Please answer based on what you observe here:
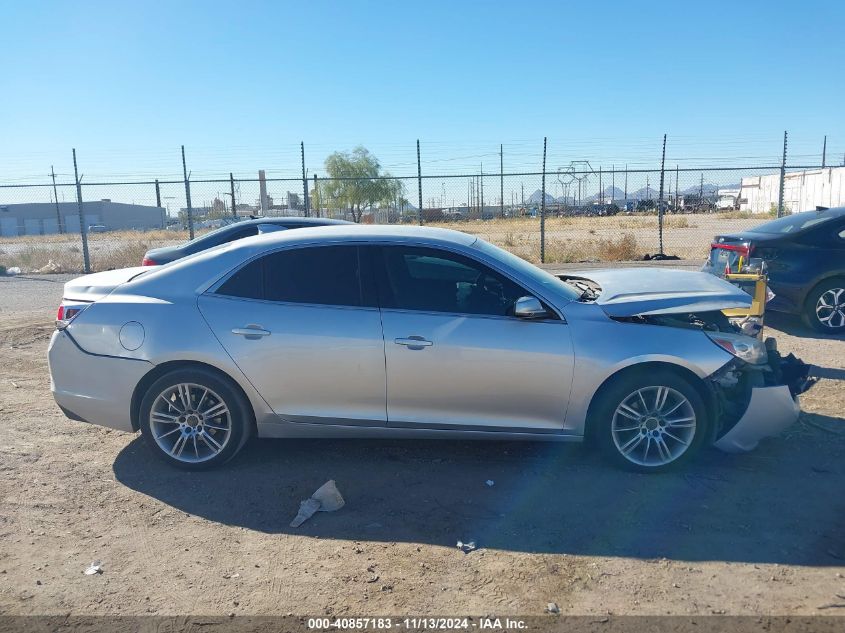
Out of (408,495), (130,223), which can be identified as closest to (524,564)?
(408,495)

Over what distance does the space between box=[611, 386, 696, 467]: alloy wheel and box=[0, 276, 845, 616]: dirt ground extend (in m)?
0.18

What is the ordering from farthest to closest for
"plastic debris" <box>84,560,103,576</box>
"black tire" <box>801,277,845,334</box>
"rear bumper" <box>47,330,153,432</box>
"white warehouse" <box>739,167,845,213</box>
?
"white warehouse" <box>739,167,845,213</box> < "black tire" <box>801,277,845,334</box> < "rear bumper" <box>47,330,153,432</box> < "plastic debris" <box>84,560,103,576</box>

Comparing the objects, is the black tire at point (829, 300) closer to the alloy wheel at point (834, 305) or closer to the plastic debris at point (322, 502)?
the alloy wheel at point (834, 305)

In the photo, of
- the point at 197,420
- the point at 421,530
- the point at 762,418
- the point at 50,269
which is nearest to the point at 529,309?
the point at 421,530

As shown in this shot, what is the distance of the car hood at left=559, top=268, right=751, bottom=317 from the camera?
436 centimetres

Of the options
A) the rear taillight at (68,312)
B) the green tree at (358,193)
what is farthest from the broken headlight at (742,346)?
the green tree at (358,193)

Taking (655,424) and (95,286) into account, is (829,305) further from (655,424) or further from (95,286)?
(95,286)

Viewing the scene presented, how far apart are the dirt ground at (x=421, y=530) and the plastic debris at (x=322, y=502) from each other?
0.06 meters

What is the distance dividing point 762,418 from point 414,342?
7.37ft

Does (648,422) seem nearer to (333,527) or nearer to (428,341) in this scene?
(428,341)

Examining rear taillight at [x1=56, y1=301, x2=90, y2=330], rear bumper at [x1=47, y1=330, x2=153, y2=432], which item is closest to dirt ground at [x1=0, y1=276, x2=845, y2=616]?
rear bumper at [x1=47, y1=330, x2=153, y2=432]

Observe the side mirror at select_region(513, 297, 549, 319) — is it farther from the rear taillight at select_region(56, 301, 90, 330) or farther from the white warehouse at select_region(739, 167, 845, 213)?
the white warehouse at select_region(739, 167, 845, 213)

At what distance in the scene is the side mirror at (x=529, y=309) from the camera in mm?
4211

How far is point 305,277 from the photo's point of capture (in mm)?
4504
